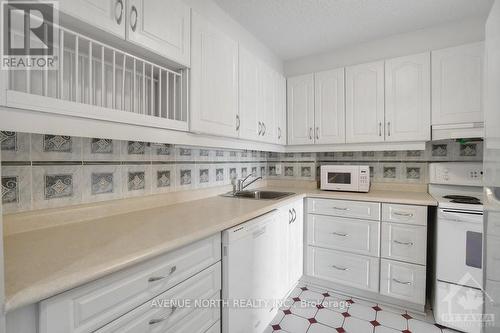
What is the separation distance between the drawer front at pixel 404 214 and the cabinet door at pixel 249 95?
122 cm

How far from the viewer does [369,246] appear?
79.6 inches

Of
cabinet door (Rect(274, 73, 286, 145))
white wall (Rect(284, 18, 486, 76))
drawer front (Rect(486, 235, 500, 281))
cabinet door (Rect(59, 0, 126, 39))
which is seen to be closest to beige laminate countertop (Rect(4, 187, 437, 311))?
cabinet door (Rect(59, 0, 126, 39))

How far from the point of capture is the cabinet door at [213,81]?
1.43m

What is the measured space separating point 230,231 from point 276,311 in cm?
99

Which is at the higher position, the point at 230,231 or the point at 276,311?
the point at 230,231

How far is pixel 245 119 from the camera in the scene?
6.28 feet

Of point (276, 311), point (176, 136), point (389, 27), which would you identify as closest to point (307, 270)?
point (276, 311)

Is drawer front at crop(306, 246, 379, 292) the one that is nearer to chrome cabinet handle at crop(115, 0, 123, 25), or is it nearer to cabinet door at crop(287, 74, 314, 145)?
cabinet door at crop(287, 74, 314, 145)

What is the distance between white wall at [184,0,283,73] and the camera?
166cm

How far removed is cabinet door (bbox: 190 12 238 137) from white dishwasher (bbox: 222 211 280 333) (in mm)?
659

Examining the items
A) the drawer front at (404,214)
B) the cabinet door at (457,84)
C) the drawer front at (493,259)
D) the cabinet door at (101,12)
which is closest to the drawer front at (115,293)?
the cabinet door at (101,12)

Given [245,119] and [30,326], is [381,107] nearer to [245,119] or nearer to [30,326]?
[245,119]

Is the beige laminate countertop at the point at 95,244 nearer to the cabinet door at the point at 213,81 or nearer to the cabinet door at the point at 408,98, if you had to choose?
the cabinet door at the point at 213,81

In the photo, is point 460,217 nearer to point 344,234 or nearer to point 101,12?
point 344,234
